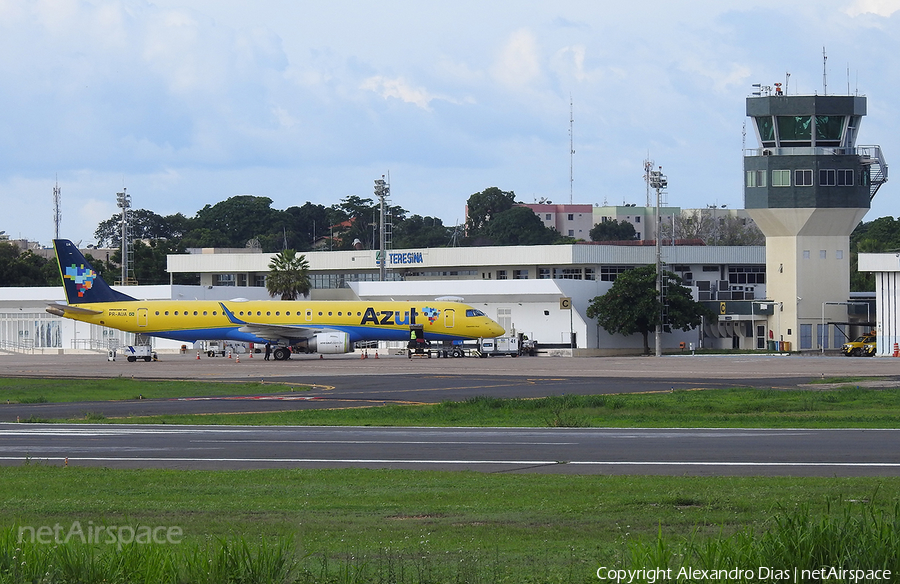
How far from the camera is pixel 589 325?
293 ft

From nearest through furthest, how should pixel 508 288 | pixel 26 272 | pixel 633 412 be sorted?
pixel 633 412 < pixel 508 288 < pixel 26 272

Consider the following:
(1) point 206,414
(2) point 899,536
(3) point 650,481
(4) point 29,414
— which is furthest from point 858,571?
(4) point 29,414

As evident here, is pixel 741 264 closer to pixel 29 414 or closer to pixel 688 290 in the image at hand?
pixel 688 290

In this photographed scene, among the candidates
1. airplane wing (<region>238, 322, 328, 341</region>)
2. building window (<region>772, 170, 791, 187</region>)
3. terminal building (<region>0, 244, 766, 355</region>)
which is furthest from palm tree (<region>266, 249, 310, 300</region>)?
building window (<region>772, 170, 791, 187</region>)

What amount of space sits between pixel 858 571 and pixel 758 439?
46.9 feet

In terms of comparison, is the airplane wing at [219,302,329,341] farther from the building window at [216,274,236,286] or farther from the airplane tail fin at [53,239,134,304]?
the building window at [216,274,236,286]

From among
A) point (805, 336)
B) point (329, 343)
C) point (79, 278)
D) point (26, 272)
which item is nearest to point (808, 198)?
point (805, 336)

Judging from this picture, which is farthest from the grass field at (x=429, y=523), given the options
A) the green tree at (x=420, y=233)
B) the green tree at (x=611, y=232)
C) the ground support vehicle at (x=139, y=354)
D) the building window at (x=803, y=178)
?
the green tree at (x=611, y=232)

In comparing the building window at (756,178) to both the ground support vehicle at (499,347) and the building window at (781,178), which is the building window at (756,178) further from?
the ground support vehicle at (499,347)

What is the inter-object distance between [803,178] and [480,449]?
6908 centimetres

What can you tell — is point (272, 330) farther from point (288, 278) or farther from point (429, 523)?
point (429, 523)

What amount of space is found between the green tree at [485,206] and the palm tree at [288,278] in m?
89.4

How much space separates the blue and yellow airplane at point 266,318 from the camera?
73875 mm

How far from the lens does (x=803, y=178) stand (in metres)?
83.3
